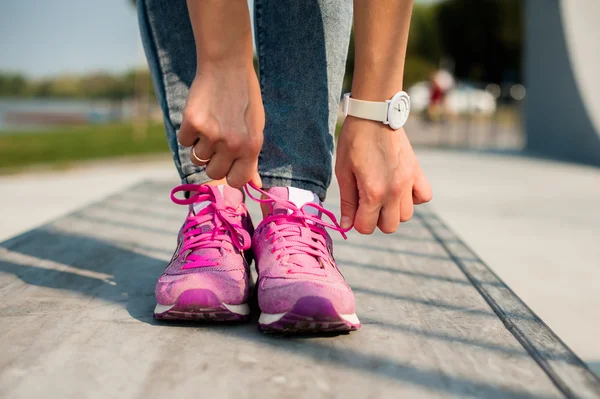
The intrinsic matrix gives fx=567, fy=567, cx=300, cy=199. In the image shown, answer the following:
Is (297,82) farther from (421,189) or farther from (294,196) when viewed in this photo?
(421,189)

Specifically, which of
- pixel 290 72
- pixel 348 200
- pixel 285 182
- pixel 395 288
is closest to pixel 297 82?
pixel 290 72

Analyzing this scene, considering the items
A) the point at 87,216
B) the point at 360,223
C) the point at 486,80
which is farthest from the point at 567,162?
the point at 486,80

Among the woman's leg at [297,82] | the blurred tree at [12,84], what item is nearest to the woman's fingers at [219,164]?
the woman's leg at [297,82]

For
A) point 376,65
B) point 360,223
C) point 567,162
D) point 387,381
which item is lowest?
point 567,162

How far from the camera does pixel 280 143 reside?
38.1 inches

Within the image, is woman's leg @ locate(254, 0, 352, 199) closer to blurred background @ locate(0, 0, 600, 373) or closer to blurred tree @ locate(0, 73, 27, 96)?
blurred background @ locate(0, 0, 600, 373)

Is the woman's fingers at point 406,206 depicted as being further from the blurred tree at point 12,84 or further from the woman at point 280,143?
the blurred tree at point 12,84

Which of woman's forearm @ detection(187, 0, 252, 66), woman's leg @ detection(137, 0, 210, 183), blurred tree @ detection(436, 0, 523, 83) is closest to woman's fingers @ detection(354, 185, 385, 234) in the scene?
woman's forearm @ detection(187, 0, 252, 66)

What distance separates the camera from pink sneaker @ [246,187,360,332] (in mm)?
736

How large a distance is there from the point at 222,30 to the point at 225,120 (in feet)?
0.38

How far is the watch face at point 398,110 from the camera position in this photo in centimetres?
76

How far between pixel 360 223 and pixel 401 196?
66 mm

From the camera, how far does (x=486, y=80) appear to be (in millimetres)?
30906

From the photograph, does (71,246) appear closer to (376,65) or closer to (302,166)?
(302,166)
